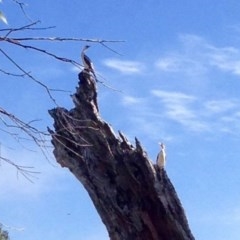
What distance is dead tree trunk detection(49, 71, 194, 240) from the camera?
609cm

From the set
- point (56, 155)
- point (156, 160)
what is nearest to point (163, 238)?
point (156, 160)

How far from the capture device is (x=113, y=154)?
6.27 m

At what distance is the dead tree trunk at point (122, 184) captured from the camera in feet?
20.0

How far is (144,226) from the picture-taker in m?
6.15

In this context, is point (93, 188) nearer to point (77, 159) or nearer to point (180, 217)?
point (77, 159)

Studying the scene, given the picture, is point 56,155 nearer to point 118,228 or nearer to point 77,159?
point 77,159

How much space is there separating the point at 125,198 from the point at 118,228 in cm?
25

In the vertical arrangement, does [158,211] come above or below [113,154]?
below

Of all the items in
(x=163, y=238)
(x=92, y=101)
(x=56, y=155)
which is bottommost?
(x=163, y=238)

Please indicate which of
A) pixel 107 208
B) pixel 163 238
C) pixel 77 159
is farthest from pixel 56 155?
pixel 163 238

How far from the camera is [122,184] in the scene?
6223 millimetres

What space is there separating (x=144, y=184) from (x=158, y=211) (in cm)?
23

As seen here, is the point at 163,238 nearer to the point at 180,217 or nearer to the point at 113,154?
the point at 180,217

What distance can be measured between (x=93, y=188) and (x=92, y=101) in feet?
2.25
